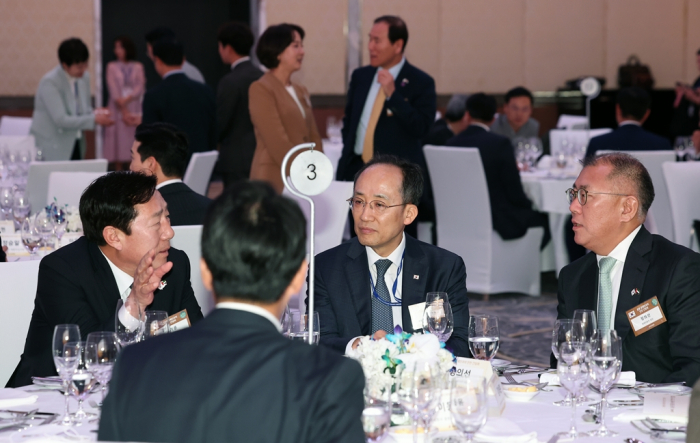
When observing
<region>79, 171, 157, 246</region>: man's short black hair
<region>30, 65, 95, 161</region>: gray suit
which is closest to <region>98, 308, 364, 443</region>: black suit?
<region>79, 171, 157, 246</region>: man's short black hair

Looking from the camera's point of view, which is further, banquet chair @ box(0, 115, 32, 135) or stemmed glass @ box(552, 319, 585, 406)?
banquet chair @ box(0, 115, 32, 135)

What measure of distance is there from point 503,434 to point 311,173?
73cm

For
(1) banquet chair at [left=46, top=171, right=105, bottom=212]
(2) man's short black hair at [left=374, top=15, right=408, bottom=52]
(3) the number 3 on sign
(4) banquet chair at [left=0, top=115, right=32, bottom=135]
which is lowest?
(1) banquet chair at [left=46, top=171, right=105, bottom=212]

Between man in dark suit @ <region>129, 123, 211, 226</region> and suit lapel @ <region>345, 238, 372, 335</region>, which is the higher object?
man in dark suit @ <region>129, 123, 211, 226</region>

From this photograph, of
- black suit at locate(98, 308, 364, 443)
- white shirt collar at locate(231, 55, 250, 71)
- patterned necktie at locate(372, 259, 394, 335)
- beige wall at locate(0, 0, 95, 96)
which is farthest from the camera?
beige wall at locate(0, 0, 95, 96)

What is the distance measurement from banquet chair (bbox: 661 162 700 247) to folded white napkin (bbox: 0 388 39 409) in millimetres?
4075

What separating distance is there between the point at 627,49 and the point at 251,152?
816cm

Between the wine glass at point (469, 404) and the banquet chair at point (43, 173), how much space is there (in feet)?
Result: 13.9

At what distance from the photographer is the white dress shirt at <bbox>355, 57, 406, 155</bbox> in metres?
5.84

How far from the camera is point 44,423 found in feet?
6.68

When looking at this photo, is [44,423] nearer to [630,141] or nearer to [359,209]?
[359,209]

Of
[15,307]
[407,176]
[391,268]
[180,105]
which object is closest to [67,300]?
[15,307]

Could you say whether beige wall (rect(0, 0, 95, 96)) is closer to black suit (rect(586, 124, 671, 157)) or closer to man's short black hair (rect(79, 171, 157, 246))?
black suit (rect(586, 124, 671, 157))

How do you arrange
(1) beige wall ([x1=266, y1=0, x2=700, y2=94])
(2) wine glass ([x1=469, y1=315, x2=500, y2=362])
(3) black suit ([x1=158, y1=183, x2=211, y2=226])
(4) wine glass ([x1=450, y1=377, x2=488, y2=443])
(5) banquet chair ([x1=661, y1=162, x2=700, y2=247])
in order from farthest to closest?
(1) beige wall ([x1=266, y1=0, x2=700, y2=94]), (5) banquet chair ([x1=661, y1=162, x2=700, y2=247]), (3) black suit ([x1=158, y1=183, x2=211, y2=226]), (2) wine glass ([x1=469, y1=315, x2=500, y2=362]), (4) wine glass ([x1=450, y1=377, x2=488, y2=443])
